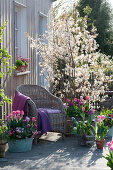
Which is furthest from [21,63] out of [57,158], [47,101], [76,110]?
[57,158]

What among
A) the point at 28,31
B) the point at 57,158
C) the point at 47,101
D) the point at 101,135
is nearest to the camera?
the point at 57,158

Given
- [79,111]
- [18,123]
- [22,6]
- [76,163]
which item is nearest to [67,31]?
[22,6]

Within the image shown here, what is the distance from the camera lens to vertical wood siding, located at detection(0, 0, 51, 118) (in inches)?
236

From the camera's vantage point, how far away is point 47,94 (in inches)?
253

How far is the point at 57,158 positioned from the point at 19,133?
703 millimetres

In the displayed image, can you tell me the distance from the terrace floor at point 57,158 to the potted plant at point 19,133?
12 cm

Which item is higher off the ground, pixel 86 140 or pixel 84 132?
pixel 84 132

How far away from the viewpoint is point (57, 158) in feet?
15.3

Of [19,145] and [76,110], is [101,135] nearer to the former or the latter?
[76,110]

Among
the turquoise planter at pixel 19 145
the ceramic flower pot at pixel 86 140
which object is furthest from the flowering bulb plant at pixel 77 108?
the turquoise planter at pixel 19 145

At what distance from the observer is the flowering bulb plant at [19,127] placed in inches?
194

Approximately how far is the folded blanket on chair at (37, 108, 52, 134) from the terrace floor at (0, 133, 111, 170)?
27 cm

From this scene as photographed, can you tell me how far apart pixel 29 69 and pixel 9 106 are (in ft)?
4.53

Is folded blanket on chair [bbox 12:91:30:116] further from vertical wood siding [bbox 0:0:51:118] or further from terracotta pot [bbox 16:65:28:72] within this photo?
terracotta pot [bbox 16:65:28:72]
